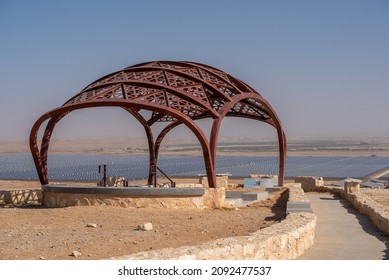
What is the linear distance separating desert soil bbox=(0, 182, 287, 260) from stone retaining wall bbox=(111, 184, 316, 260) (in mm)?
1958

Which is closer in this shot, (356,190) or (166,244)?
(166,244)

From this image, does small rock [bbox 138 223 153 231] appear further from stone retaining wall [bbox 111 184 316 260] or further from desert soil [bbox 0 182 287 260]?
stone retaining wall [bbox 111 184 316 260]

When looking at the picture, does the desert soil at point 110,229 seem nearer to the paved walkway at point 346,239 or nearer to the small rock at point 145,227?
the small rock at point 145,227

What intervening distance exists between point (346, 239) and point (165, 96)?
29.7 ft

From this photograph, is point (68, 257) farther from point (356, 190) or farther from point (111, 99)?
point (356, 190)

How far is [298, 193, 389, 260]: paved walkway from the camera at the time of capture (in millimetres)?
11352

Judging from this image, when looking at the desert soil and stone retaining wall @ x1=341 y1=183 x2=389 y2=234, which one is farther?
stone retaining wall @ x1=341 y1=183 x2=389 y2=234

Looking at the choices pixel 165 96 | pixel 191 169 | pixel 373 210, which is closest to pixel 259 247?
pixel 373 210

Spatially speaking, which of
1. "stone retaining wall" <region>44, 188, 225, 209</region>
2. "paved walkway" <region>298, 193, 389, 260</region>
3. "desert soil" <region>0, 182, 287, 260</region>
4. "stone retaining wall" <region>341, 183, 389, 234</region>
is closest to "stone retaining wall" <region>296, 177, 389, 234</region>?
"stone retaining wall" <region>341, 183, 389, 234</region>

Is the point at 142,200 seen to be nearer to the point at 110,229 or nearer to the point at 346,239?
the point at 110,229

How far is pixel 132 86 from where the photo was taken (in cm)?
2080

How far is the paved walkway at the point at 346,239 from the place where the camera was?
447 inches
